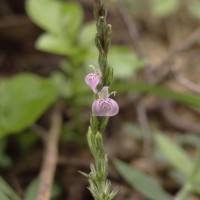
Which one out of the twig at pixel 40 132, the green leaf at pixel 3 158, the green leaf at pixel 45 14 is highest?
the green leaf at pixel 45 14

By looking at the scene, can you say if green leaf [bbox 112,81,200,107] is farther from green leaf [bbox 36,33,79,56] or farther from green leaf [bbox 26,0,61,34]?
green leaf [bbox 26,0,61,34]

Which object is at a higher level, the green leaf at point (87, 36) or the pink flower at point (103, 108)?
the green leaf at point (87, 36)

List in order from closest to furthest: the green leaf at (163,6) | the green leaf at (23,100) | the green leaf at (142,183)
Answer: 1. the green leaf at (142,183)
2. the green leaf at (23,100)
3. the green leaf at (163,6)

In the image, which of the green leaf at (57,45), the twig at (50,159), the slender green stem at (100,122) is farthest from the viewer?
the green leaf at (57,45)

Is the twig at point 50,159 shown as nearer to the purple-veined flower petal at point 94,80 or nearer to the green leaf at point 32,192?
the green leaf at point 32,192

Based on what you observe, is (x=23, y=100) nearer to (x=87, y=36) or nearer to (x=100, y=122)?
(x=87, y=36)

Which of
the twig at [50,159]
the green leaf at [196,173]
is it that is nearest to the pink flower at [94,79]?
the twig at [50,159]

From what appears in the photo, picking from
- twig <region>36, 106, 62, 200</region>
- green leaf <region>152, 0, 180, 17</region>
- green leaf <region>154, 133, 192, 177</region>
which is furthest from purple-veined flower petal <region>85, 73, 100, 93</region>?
green leaf <region>152, 0, 180, 17</region>

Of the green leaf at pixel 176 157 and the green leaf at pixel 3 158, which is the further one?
the green leaf at pixel 3 158
